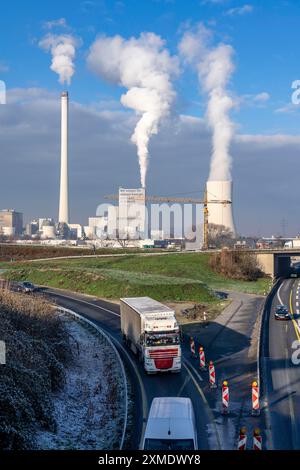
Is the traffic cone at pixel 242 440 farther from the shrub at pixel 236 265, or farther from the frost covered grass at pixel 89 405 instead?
the shrub at pixel 236 265

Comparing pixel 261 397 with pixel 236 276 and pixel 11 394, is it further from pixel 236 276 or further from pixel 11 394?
pixel 236 276

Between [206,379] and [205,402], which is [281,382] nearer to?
[206,379]

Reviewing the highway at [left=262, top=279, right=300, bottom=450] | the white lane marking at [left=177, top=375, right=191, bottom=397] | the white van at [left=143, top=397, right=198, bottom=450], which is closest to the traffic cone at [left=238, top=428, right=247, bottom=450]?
the highway at [left=262, top=279, right=300, bottom=450]

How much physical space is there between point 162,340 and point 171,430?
1142 cm

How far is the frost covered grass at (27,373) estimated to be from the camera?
17672mm

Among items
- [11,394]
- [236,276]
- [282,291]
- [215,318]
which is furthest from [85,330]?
[236,276]

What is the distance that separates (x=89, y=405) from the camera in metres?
22.6

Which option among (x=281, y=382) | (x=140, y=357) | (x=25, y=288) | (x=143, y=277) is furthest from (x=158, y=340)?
(x=143, y=277)

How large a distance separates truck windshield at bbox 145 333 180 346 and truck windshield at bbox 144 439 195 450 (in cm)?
1159

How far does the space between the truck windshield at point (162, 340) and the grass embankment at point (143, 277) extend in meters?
30.3

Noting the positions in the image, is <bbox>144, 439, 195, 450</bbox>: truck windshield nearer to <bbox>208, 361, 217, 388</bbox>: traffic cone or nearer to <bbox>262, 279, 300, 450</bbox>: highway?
<bbox>262, 279, 300, 450</bbox>: highway

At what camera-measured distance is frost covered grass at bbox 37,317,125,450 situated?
18609mm

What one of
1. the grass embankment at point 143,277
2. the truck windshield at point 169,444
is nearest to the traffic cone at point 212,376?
the truck windshield at point 169,444
